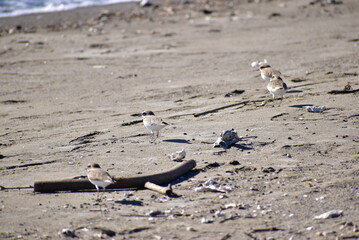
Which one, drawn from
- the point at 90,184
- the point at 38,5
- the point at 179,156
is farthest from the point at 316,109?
the point at 38,5

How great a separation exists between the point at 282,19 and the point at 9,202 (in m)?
12.7

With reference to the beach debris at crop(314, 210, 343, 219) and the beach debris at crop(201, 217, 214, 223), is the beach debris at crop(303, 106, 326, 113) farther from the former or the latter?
the beach debris at crop(201, 217, 214, 223)

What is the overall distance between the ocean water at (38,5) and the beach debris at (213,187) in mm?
16225

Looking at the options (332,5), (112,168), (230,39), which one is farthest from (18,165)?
(332,5)

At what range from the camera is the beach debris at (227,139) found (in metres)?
7.24

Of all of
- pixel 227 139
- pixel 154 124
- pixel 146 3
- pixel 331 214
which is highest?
pixel 146 3

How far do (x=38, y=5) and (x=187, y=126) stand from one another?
16.0m

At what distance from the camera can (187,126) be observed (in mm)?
8391

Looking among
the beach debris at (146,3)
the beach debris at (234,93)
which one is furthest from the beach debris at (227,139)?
the beach debris at (146,3)

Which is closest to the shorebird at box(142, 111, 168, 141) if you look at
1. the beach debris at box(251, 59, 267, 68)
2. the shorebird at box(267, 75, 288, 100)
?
the shorebird at box(267, 75, 288, 100)

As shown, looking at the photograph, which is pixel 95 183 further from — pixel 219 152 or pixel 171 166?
pixel 219 152

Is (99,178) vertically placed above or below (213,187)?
above

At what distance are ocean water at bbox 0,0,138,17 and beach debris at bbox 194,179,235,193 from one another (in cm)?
1623

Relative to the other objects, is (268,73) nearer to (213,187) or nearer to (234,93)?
(234,93)
